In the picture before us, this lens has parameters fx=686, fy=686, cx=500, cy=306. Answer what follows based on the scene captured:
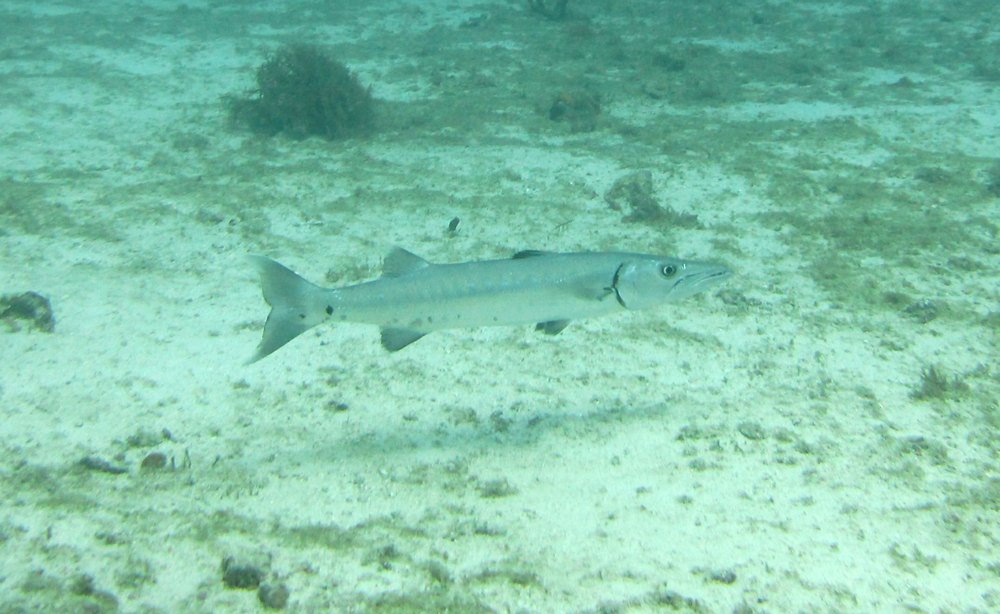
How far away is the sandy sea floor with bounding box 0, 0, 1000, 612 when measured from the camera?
360 centimetres

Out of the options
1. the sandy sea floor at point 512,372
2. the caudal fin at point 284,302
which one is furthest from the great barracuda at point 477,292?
the sandy sea floor at point 512,372

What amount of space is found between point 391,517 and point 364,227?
4850mm

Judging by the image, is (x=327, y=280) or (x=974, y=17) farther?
(x=974, y=17)

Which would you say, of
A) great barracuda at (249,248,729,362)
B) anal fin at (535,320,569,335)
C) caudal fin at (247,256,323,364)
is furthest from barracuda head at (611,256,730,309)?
caudal fin at (247,256,323,364)

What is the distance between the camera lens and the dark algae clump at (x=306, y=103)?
37.0 ft

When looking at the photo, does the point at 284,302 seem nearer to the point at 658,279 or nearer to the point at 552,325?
the point at 552,325

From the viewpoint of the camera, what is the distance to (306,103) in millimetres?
11297

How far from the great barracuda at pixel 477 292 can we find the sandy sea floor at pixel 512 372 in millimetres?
1069

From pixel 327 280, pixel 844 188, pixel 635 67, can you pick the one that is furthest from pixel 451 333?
pixel 635 67

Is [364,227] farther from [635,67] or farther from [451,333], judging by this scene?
[635,67]

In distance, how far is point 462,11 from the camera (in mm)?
20641

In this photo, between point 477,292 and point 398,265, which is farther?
point 398,265

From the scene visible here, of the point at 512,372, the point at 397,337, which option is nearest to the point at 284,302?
the point at 397,337

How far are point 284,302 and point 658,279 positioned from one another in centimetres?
239
